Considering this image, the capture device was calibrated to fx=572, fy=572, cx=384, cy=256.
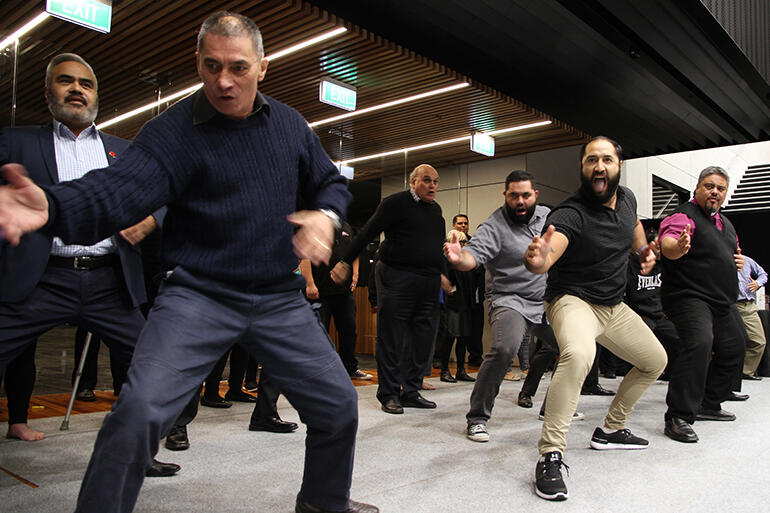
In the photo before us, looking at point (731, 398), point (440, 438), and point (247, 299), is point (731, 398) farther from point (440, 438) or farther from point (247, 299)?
point (247, 299)

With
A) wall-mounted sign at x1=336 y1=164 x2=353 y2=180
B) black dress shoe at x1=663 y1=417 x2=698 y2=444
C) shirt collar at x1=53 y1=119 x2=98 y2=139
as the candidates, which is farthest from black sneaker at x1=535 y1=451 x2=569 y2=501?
wall-mounted sign at x1=336 y1=164 x2=353 y2=180

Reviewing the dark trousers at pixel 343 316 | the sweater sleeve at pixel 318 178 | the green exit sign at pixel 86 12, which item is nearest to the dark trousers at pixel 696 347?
the dark trousers at pixel 343 316

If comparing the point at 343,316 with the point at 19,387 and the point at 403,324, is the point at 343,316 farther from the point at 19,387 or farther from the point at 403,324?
the point at 19,387

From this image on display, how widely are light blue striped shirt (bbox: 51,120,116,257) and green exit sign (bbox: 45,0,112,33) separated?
2.74 metres

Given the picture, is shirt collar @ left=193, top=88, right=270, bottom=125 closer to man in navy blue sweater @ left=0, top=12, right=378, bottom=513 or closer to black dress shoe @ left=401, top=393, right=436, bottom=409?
man in navy blue sweater @ left=0, top=12, right=378, bottom=513

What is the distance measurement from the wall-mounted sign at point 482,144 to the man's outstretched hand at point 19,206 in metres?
7.19

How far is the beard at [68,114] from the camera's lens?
2.43 meters

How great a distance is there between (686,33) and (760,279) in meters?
3.09

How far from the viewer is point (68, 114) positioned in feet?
7.98

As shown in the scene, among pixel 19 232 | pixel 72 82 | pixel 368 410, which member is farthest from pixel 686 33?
pixel 19 232

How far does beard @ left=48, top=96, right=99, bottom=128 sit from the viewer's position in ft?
7.97

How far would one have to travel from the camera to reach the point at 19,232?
1212 millimetres

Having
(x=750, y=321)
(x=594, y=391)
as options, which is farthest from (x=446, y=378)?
(x=750, y=321)

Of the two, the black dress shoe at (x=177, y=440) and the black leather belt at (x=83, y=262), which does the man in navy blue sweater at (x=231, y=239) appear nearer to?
the black leather belt at (x=83, y=262)
